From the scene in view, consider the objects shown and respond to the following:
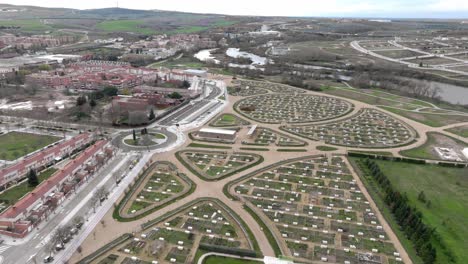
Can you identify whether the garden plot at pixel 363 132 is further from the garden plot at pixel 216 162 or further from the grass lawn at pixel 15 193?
the grass lawn at pixel 15 193

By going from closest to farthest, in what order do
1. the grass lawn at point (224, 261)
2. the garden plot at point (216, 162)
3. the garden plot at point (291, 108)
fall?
the grass lawn at point (224, 261)
the garden plot at point (216, 162)
the garden plot at point (291, 108)

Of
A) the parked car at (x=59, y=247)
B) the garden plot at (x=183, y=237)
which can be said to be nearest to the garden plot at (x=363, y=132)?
the garden plot at (x=183, y=237)

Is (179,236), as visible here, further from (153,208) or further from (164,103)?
(164,103)

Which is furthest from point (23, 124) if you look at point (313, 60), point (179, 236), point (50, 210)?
point (313, 60)

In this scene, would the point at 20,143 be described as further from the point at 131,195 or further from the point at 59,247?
the point at 59,247

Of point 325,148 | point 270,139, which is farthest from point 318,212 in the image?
point 270,139

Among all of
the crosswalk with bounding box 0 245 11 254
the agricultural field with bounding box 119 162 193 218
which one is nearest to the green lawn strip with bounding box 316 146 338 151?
the agricultural field with bounding box 119 162 193 218
